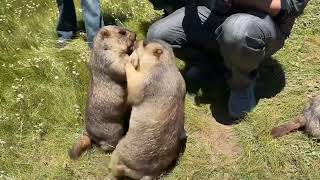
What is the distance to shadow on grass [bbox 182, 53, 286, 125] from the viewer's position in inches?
188

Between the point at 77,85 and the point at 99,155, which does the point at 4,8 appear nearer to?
the point at 77,85

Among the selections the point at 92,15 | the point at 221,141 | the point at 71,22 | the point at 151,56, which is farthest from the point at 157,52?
the point at 71,22

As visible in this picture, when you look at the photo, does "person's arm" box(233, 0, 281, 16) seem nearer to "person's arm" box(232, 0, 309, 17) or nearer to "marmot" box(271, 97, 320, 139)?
"person's arm" box(232, 0, 309, 17)

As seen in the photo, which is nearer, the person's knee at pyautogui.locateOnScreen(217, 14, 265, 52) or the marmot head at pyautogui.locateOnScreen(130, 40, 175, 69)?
the marmot head at pyautogui.locateOnScreen(130, 40, 175, 69)

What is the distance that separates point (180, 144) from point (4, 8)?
280cm

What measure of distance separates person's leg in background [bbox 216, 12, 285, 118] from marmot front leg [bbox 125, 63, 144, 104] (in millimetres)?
851

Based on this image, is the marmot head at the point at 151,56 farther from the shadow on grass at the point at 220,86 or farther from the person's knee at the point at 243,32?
the shadow on grass at the point at 220,86

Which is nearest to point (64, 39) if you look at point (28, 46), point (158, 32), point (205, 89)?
point (28, 46)

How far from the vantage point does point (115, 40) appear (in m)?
3.89

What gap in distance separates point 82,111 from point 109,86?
74cm

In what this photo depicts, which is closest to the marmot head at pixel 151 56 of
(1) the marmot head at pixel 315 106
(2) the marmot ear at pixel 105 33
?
(2) the marmot ear at pixel 105 33

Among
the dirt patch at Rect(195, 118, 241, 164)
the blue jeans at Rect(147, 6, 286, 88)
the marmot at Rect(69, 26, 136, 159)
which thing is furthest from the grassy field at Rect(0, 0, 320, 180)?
the blue jeans at Rect(147, 6, 286, 88)

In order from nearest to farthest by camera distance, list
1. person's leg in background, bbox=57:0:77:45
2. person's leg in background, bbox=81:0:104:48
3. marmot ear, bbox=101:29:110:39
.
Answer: marmot ear, bbox=101:29:110:39
person's leg in background, bbox=81:0:104:48
person's leg in background, bbox=57:0:77:45

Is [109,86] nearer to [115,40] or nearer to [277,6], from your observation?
[115,40]
